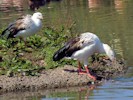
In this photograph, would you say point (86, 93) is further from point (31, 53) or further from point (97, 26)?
point (97, 26)

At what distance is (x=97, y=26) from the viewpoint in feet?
62.2

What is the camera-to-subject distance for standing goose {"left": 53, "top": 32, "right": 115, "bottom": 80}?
11070mm

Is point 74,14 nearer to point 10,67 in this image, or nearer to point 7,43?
point 7,43

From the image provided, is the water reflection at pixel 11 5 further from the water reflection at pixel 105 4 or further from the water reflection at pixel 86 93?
the water reflection at pixel 86 93

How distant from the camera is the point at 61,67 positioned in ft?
37.9

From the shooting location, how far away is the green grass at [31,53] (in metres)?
11.2

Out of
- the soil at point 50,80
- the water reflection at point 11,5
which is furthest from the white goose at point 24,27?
the water reflection at point 11,5

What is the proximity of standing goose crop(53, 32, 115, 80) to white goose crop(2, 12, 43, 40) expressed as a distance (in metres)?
2.27

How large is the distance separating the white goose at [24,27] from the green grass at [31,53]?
0.48 ft

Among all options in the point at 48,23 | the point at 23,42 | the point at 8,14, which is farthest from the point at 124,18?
the point at 23,42

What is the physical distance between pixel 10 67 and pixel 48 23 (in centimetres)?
919

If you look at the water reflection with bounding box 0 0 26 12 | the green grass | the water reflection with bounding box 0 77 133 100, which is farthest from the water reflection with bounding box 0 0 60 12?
the water reflection with bounding box 0 77 133 100

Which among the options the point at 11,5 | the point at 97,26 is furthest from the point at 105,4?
the point at 97,26

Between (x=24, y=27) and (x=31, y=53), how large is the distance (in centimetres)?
103
